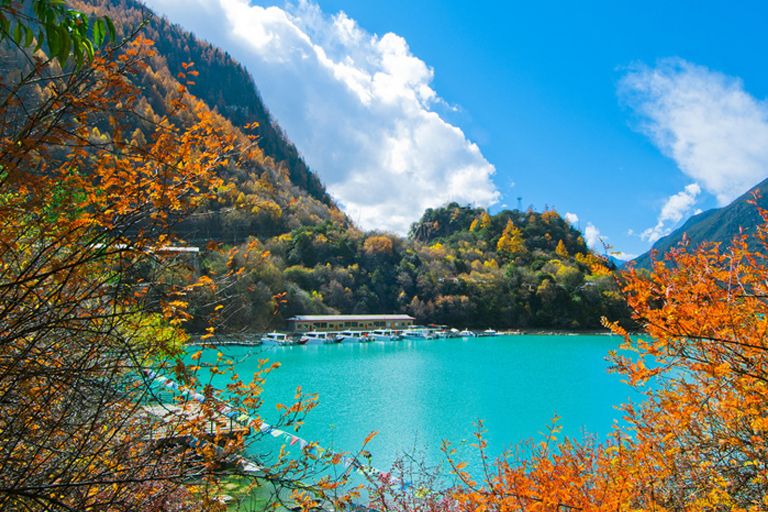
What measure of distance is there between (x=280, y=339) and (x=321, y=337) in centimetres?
354

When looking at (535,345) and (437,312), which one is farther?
(437,312)

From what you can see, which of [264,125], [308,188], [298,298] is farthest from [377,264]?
[264,125]

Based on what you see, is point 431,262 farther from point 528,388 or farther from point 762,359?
point 762,359

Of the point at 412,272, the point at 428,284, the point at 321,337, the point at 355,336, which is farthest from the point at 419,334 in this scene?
the point at 321,337

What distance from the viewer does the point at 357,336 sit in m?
37.5

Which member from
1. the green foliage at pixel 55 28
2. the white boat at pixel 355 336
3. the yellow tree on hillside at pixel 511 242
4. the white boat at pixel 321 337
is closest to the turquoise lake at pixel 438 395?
the white boat at pixel 321 337

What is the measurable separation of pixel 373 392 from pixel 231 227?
34824 mm

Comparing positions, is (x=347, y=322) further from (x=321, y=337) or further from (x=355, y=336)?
(x=321, y=337)

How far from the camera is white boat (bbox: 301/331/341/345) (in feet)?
112

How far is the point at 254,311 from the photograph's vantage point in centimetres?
3322

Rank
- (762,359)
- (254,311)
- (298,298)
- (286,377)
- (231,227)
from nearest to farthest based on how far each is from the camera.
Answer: (762,359) → (286,377) → (254,311) → (298,298) → (231,227)

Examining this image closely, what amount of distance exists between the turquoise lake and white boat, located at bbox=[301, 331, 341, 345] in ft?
10.9

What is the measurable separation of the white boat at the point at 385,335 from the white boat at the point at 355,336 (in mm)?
676

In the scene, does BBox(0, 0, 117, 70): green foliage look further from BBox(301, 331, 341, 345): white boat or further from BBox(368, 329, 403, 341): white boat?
BBox(368, 329, 403, 341): white boat
